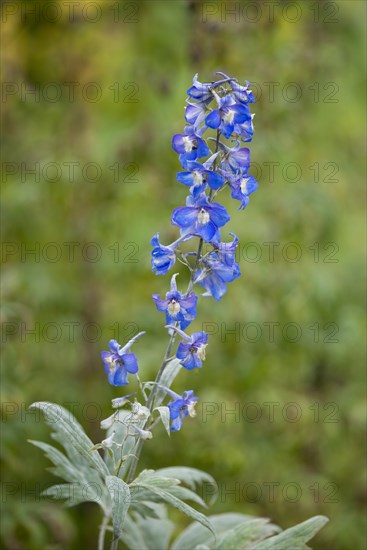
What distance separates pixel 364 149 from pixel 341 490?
8.74 ft

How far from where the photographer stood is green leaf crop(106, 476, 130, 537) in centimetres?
195

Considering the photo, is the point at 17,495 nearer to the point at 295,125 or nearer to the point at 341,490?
the point at 341,490

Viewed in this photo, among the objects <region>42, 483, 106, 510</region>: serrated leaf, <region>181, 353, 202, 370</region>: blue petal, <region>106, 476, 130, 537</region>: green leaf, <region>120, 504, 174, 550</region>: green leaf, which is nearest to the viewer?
<region>106, 476, 130, 537</region>: green leaf

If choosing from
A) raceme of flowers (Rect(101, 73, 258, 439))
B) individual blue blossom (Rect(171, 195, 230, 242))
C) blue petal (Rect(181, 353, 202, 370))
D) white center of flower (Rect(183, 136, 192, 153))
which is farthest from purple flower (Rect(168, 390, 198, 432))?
white center of flower (Rect(183, 136, 192, 153))

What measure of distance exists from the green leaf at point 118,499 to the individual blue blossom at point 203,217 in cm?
73

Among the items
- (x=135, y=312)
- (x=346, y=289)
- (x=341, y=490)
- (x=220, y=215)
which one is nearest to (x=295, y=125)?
(x=346, y=289)

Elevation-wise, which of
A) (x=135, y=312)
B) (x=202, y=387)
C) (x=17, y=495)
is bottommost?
(x=17, y=495)

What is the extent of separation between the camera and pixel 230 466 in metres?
3.83

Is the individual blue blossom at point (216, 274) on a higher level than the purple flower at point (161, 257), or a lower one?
lower

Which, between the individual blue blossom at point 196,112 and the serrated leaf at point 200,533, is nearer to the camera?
the individual blue blossom at point 196,112

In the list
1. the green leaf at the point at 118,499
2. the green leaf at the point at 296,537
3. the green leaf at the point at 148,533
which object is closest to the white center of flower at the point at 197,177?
the green leaf at the point at 118,499

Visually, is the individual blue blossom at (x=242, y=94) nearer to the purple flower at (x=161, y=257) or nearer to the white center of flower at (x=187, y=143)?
the white center of flower at (x=187, y=143)

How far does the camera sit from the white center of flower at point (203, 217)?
204 centimetres

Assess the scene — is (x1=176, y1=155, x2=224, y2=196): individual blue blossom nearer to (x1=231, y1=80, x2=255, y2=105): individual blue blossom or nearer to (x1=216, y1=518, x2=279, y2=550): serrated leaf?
(x1=231, y1=80, x2=255, y2=105): individual blue blossom
